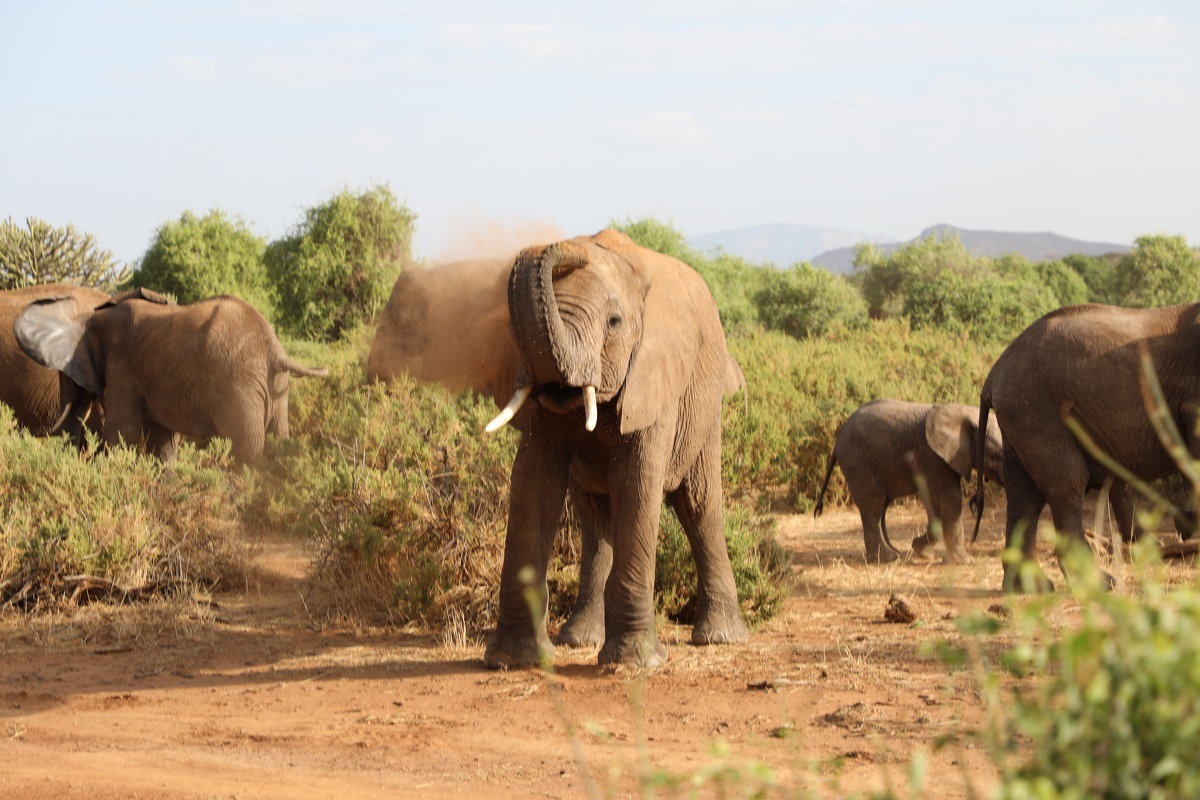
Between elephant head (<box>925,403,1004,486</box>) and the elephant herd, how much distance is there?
0.02 m

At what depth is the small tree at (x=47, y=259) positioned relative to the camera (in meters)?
22.2

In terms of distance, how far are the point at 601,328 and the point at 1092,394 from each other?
408cm

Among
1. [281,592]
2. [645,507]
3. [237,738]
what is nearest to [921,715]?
[645,507]

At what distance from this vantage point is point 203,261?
28.6 meters

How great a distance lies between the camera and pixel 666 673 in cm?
640

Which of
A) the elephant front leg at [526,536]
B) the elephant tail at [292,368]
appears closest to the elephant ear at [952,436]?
the elephant front leg at [526,536]

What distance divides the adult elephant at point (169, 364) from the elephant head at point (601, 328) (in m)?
5.99

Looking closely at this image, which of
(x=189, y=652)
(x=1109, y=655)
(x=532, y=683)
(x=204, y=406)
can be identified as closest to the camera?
(x=1109, y=655)

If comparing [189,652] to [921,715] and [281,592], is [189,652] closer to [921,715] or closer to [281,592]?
[281,592]

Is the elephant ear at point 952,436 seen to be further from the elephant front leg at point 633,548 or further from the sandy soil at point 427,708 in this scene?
the elephant front leg at point 633,548

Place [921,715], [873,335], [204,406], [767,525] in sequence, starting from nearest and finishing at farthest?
[921,715], [767,525], [204,406], [873,335]

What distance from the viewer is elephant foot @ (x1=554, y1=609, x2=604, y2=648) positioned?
280 inches

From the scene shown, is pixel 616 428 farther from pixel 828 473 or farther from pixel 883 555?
pixel 828 473

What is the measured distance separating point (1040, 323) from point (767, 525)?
2.27 metres
